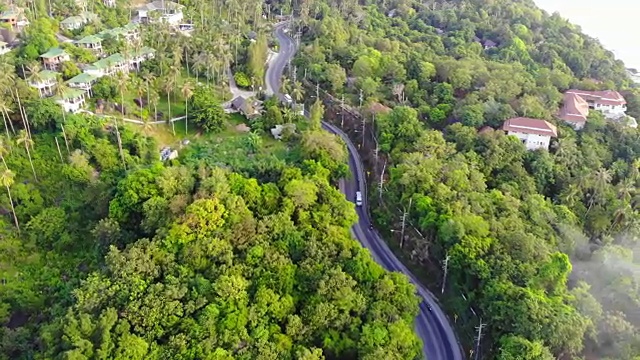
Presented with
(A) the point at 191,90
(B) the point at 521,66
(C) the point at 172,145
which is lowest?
(C) the point at 172,145

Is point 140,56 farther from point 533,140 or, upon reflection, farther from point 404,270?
point 533,140

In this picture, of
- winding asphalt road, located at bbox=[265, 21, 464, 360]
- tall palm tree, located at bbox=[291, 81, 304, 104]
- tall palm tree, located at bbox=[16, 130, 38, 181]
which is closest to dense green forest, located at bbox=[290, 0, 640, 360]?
winding asphalt road, located at bbox=[265, 21, 464, 360]

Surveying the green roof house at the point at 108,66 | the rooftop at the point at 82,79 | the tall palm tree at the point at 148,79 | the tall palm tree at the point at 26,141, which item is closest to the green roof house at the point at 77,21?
the green roof house at the point at 108,66

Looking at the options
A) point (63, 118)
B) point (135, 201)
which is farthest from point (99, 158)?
point (135, 201)

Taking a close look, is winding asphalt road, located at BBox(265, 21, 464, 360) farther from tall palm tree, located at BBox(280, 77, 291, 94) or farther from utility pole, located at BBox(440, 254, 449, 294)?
utility pole, located at BBox(440, 254, 449, 294)

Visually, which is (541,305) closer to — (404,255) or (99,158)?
(404,255)

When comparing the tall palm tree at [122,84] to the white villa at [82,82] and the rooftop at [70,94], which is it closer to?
the white villa at [82,82]

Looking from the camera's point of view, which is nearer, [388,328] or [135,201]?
[388,328]
